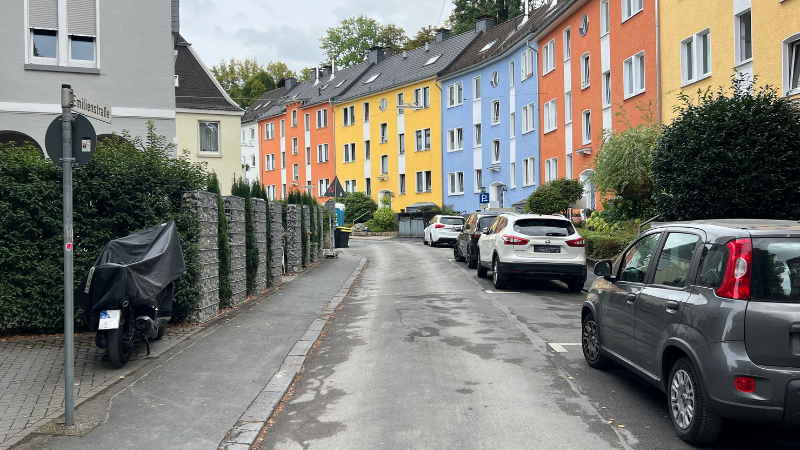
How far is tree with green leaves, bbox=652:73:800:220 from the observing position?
43.5 feet

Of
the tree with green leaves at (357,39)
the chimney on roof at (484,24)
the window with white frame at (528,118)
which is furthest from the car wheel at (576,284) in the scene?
the tree with green leaves at (357,39)

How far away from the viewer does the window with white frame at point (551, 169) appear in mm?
36763

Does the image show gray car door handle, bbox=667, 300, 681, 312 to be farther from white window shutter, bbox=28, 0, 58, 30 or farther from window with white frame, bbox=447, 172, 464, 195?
window with white frame, bbox=447, 172, 464, 195

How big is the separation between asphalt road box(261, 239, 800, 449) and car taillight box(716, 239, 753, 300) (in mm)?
1209

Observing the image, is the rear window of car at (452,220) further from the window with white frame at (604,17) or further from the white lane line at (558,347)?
the white lane line at (558,347)

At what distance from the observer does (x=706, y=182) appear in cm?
1370

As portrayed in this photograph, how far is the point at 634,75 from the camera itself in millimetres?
27484

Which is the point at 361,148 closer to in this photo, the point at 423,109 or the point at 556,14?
the point at 423,109

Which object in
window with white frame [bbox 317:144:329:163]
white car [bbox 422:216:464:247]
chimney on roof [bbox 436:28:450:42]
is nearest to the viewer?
white car [bbox 422:216:464:247]

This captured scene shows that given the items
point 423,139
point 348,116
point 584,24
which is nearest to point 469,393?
point 584,24

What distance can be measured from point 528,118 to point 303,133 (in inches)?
1242

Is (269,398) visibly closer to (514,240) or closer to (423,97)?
(514,240)

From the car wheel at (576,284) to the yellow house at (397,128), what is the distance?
35646 millimetres

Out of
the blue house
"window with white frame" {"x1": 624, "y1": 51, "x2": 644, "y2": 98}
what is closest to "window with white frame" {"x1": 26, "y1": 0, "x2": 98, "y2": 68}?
"window with white frame" {"x1": 624, "y1": 51, "x2": 644, "y2": 98}
